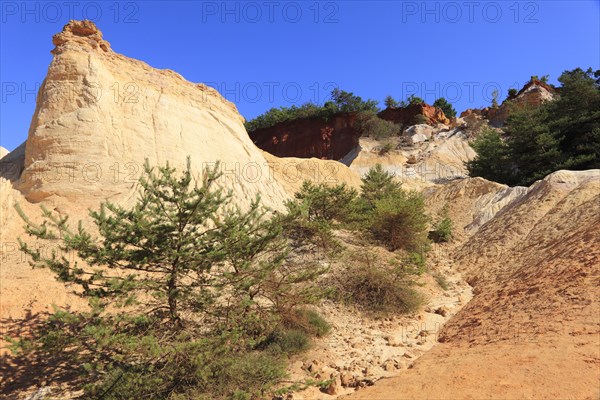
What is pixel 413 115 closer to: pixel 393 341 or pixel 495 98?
pixel 495 98

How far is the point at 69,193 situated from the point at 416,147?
116ft

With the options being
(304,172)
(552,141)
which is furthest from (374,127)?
(304,172)

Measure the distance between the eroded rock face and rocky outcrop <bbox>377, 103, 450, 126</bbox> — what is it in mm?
36125

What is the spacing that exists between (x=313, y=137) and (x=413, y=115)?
1275 centimetres

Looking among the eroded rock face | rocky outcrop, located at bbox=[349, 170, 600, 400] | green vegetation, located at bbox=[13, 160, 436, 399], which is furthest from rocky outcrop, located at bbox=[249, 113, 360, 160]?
green vegetation, located at bbox=[13, 160, 436, 399]

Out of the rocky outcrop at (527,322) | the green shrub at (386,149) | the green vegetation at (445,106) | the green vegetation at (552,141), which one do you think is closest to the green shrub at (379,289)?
the rocky outcrop at (527,322)

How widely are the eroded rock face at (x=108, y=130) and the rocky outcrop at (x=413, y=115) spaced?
3613 cm

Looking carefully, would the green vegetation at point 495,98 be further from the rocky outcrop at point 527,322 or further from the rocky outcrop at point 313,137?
the rocky outcrop at point 527,322

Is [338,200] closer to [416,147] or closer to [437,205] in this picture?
[437,205]

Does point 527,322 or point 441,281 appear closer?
point 527,322

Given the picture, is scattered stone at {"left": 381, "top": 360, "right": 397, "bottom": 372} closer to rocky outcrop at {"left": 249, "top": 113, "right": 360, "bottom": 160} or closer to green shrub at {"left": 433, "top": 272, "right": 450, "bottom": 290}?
green shrub at {"left": 433, "top": 272, "right": 450, "bottom": 290}

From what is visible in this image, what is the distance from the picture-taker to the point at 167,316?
684 cm

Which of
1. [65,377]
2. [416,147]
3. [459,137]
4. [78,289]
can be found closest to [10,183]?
[78,289]

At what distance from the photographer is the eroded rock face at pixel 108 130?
1186 cm
